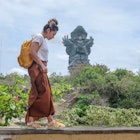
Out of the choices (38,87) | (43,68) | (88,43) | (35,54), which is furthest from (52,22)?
(88,43)

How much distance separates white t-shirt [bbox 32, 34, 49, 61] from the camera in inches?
193

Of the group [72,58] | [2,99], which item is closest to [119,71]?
[72,58]

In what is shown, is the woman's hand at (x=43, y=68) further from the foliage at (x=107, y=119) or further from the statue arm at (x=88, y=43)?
the statue arm at (x=88, y=43)

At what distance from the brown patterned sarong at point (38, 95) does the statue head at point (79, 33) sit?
2853 centimetres

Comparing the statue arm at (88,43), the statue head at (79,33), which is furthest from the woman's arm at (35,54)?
the statue arm at (88,43)

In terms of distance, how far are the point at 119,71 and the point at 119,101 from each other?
186 inches

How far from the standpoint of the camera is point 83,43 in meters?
33.5

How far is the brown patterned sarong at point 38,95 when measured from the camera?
4.82m

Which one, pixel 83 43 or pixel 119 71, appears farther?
pixel 83 43

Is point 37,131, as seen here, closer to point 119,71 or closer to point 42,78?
point 42,78

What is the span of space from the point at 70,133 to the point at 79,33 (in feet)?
96.1

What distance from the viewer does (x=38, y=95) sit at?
15.8 feet

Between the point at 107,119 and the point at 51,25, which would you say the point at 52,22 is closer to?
the point at 51,25

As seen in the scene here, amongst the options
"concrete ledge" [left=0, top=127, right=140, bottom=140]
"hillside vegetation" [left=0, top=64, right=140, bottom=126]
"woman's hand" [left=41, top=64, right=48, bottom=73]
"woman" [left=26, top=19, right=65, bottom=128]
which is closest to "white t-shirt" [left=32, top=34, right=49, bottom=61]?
"woman" [left=26, top=19, right=65, bottom=128]
